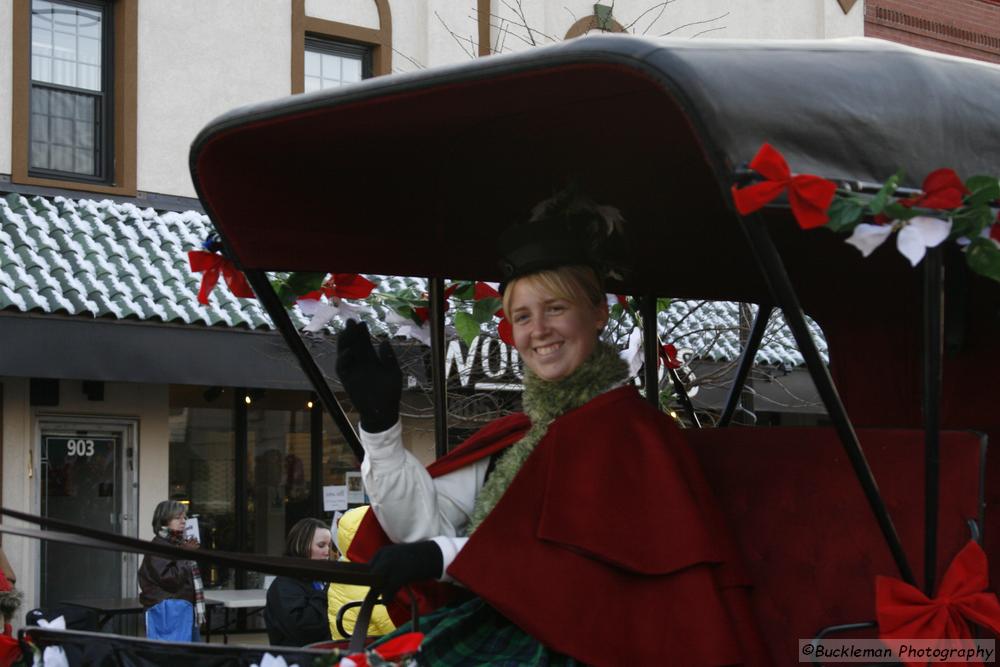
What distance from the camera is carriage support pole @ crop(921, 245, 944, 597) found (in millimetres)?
3066

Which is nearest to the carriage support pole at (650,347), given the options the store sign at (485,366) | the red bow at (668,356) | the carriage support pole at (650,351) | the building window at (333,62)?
the carriage support pole at (650,351)

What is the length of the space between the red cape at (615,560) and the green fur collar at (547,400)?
25 cm

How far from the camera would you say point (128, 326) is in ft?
42.3

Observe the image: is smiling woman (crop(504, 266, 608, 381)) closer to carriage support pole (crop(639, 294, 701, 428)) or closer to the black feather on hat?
the black feather on hat

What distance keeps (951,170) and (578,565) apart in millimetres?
1255

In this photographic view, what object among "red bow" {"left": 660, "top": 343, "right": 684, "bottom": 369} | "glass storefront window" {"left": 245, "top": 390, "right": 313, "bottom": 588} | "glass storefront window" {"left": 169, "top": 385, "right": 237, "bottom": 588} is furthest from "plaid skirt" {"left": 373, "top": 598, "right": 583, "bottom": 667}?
"glass storefront window" {"left": 245, "top": 390, "right": 313, "bottom": 588}

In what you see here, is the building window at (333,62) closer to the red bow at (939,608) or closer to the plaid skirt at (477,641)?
the plaid skirt at (477,641)

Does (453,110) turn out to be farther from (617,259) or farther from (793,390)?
(793,390)

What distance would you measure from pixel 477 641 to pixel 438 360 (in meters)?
1.24

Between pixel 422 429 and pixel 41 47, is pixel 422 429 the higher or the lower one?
the lower one

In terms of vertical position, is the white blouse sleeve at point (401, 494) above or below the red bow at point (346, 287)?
below

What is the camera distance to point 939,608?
10.7ft

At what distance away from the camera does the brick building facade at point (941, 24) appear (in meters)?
19.9

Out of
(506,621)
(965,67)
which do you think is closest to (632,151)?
(965,67)
